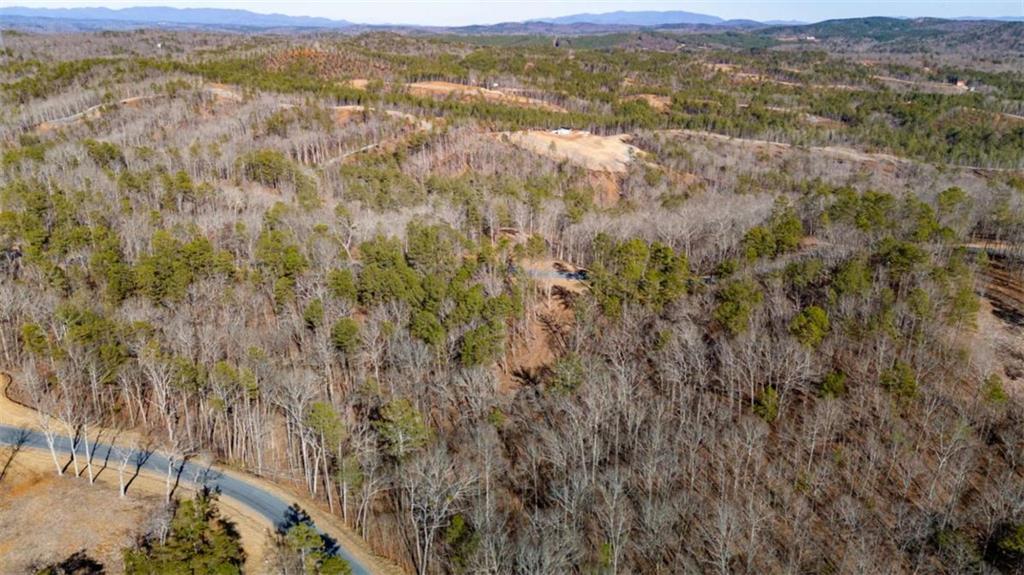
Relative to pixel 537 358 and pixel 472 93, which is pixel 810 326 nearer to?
pixel 537 358

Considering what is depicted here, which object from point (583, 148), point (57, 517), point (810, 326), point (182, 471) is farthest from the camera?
point (583, 148)

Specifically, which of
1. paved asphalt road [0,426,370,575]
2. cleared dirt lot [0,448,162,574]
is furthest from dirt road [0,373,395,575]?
cleared dirt lot [0,448,162,574]

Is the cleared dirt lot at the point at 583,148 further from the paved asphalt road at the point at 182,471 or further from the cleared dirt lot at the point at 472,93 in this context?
A: the paved asphalt road at the point at 182,471

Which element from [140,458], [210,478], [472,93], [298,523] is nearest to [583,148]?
[472,93]

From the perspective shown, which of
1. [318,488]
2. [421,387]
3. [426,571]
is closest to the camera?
[426,571]

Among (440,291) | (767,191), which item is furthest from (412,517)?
(767,191)

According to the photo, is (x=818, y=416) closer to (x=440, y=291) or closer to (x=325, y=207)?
(x=440, y=291)

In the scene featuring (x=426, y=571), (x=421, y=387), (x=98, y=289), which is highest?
(x=98, y=289)

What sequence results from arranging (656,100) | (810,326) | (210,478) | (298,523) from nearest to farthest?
(298,523) < (210,478) < (810,326) < (656,100)
